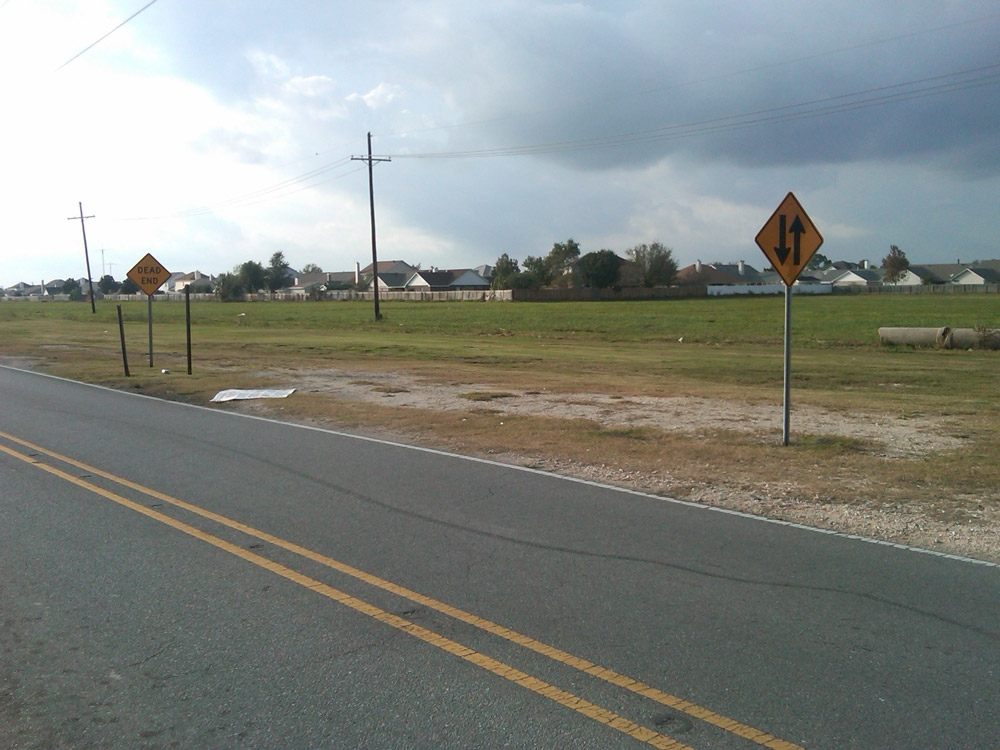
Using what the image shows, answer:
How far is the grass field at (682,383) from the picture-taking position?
962 cm

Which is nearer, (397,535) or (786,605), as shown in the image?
(786,605)

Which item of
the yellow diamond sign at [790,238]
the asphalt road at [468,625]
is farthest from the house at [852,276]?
the asphalt road at [468,625]

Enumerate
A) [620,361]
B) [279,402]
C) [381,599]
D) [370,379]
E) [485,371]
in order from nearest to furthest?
[381,599]
[279,402]
[370,379]
[485,371]
[620,361]

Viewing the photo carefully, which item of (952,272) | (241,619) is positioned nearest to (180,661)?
(241,619)

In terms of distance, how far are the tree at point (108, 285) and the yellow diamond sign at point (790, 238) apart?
17465 cm

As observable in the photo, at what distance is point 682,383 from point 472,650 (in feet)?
53.8

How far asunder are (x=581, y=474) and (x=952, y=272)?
147 meters

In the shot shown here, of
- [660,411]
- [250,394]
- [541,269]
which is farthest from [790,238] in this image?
[541,269]

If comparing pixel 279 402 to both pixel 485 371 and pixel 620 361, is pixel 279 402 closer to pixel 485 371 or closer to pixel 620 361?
pixel 485 371

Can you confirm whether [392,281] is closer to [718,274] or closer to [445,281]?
[445,281]

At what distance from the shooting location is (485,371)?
24.5 m

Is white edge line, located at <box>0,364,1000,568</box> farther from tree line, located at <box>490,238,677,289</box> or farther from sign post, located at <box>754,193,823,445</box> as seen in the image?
tree line, located at <box>490,238,677,289</box>

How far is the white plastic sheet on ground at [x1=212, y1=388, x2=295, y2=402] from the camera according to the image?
18.1 meters

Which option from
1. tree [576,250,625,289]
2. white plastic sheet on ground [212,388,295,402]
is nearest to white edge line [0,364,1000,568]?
white plastic sheet on ground [212,388,295,402]
